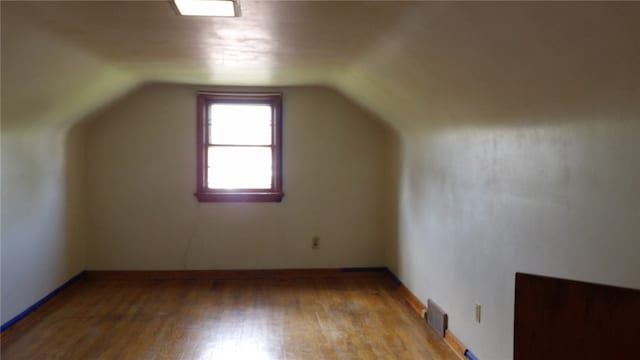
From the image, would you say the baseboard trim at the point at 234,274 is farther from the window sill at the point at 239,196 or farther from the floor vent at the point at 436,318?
the floor vent at the point at 436,318

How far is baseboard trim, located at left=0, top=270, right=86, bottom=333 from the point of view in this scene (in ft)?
11.0

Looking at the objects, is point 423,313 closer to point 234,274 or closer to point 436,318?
point 436,318

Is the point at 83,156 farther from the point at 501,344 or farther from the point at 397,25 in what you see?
the point at 501,344

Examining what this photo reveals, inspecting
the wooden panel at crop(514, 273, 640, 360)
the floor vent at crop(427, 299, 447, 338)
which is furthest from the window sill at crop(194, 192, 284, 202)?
the wooden panel at crop(514, 273, 640, 360)

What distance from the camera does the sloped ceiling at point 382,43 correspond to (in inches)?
63.0

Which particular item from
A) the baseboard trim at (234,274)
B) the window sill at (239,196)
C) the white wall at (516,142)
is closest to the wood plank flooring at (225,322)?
the baseboard trim at (234,274)

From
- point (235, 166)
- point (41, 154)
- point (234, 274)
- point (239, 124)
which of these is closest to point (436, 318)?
point (234, 274)

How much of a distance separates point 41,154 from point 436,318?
3.34 m

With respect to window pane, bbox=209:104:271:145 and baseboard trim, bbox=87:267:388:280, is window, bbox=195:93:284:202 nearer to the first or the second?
window pane, bbox=209:104:271:145

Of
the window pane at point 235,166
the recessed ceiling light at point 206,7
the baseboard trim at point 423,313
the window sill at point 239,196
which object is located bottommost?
the baseboard trim at point 423,313

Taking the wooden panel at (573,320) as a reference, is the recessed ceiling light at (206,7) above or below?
above

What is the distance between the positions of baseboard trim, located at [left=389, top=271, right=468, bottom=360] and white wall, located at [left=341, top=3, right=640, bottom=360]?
98 millimetres

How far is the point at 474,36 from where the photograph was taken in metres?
2.03

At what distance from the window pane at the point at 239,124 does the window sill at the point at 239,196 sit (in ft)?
1.72
